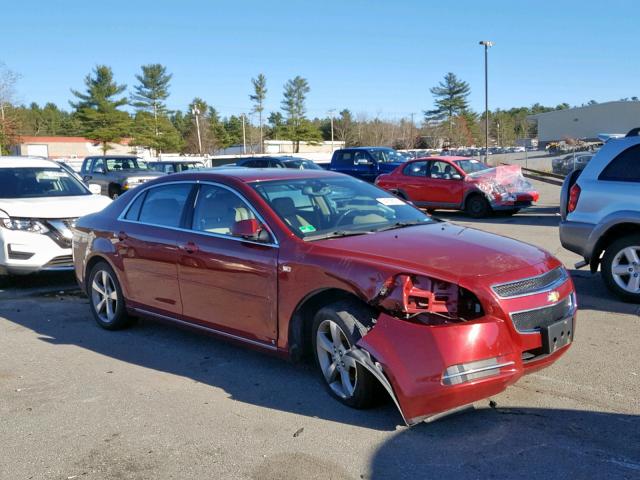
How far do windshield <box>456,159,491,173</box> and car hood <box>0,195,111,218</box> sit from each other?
34.7 feet

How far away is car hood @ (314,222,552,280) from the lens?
4094 millimetres

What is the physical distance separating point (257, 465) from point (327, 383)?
99 cm

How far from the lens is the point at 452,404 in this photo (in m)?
3.78

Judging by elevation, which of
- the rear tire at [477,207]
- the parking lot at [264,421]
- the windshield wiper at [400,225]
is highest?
the windshield wiper at [400,225]

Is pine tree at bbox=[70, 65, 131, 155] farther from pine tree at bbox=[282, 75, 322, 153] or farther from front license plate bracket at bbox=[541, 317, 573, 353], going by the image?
front license plate bracket at bbox=[541, 317, 573, 353]

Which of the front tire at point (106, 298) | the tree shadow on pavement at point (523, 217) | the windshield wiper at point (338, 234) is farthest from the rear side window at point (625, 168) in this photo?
the tree shadow on pavement at point (523, 217)

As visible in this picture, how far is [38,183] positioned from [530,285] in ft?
26.1

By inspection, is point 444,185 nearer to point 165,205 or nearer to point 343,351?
point 165,205

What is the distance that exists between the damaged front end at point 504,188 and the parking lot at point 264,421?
10.3 meters

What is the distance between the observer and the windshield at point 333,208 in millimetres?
4957

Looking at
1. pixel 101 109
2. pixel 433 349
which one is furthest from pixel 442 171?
pixel 101 109

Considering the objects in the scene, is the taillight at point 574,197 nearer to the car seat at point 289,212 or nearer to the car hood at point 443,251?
the car hood at point 443,251

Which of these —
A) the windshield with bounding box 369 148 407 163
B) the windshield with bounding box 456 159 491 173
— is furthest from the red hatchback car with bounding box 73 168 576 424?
the windshield with bounding box 369 148 407 163

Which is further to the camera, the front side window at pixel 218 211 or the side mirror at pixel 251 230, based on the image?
the front side window at pixel 218 211
